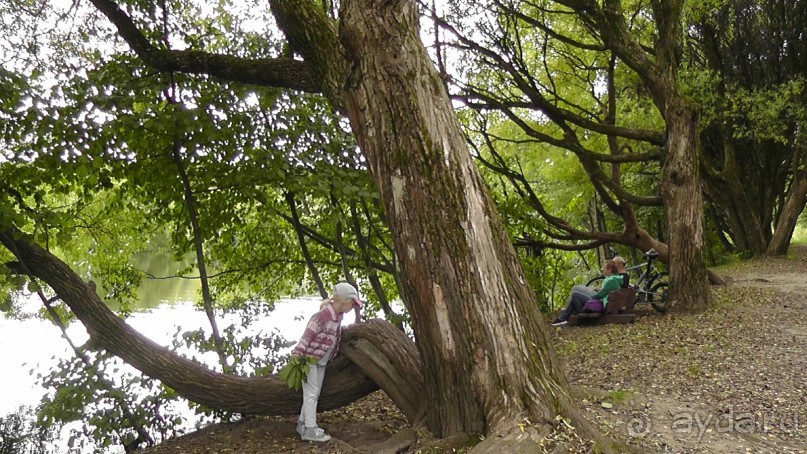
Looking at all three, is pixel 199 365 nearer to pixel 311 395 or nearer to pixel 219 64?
pixel 311 395

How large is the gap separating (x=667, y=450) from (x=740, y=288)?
8765 millimetres

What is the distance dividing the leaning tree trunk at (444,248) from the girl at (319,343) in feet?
3.29

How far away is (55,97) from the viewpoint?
6.39 metres

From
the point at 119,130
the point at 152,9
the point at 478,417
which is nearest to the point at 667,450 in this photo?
the point at 478,417

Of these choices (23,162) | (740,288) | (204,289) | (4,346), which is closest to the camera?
(23,162)

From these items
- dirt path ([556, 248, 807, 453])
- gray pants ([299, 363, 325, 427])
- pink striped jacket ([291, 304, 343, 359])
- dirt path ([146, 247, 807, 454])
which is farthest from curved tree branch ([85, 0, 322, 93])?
dirt path ([556, 248, 807, 453])

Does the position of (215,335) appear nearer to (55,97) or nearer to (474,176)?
(55,97)

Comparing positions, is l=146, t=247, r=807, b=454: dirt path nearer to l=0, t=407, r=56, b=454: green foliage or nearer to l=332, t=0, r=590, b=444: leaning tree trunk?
l=332, t=0, r=590, b=444: leaning tree trunk

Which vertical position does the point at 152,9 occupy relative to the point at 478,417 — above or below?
above

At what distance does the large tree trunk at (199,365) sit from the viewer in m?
5.46

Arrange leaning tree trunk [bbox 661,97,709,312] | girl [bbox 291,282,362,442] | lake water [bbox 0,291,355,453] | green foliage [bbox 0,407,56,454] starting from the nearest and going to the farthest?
girl [bbox 291,282,362,442], green foliage [bbox 0,407,56,454], leaning tree trunk [bbox 661,97,709,312], lake water [bbox 0,291,355,453]

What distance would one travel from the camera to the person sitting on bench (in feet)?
32.0

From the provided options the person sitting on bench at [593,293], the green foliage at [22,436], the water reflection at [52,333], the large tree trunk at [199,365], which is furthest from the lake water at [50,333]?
the person sitting on bench at [593,293]

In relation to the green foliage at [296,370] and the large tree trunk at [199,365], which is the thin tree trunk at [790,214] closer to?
the large tree trunk at [199,365]
